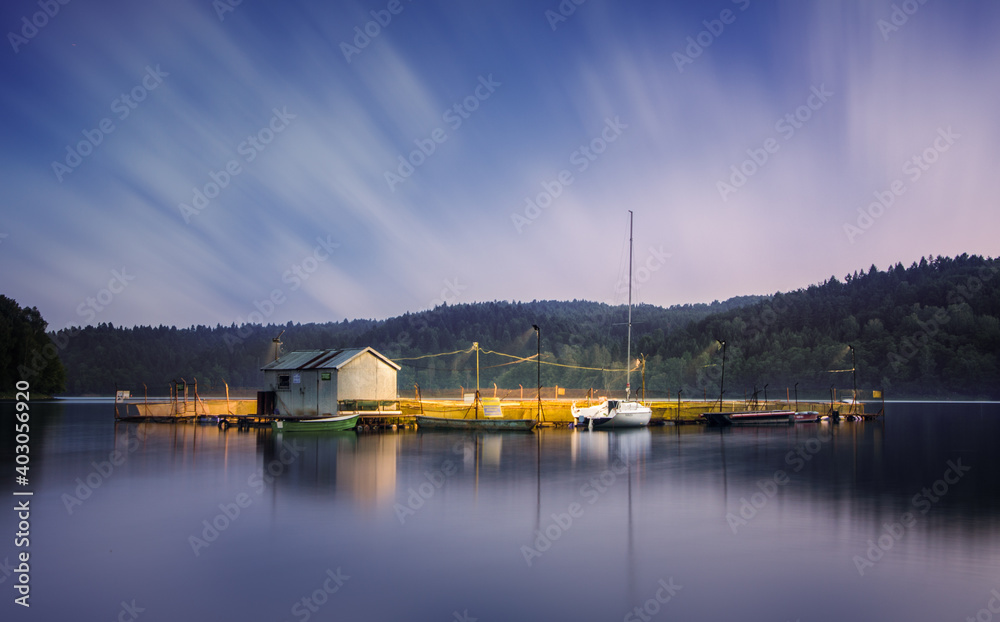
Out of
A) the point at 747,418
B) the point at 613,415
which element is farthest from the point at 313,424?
the point at 747,418

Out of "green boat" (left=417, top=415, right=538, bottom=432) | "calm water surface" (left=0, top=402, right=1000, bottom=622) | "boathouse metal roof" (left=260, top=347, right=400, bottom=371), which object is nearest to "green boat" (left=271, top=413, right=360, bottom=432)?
"boathouse metal roof" (left=260, top=347, right=400, bottom=371)

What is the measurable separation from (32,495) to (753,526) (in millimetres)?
26223

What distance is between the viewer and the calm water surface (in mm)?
15430

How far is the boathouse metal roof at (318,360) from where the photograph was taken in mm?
62562

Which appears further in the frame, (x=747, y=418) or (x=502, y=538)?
(x=747, y=418)

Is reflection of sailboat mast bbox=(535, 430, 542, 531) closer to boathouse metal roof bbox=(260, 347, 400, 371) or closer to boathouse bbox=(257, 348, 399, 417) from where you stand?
boathouse bbox=(257, 348, 399, 417)

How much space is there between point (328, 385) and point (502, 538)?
43.3 m

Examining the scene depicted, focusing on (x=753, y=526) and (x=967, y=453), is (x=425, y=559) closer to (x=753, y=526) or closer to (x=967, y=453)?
(x=753, y=526)

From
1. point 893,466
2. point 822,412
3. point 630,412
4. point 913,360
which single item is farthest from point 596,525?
point 913,360

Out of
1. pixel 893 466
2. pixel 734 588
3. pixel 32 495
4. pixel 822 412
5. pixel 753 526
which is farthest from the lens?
pixel 822 412

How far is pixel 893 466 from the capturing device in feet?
133

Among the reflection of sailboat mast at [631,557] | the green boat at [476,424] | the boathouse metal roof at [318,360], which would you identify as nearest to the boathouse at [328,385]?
the boathouse metal roof at [318,360]

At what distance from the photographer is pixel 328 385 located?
62.0 metres

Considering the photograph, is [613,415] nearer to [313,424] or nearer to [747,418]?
[747,418]
